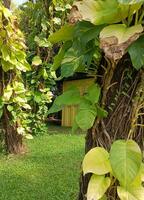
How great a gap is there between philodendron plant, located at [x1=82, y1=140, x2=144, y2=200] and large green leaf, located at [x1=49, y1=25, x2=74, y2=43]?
40cm

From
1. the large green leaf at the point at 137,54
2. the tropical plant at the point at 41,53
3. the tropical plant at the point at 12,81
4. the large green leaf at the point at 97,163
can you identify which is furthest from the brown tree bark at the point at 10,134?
the large green leaf at the point at 137,54

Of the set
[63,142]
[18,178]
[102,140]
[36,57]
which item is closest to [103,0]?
[102,140]

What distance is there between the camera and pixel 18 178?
3.95 meters

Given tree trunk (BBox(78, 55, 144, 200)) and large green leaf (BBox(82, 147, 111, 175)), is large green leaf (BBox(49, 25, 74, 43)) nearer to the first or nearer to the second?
tree trunk (BBox(78, 55, 144, 200))

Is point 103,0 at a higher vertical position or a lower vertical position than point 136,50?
higher

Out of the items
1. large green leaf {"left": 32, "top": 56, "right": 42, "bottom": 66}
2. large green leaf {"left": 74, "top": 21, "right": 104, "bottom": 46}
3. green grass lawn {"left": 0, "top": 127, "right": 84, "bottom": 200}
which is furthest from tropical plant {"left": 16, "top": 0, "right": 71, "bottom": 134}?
large green leaf {"left": 74, "top": 21, "right": 104, "bottom": 46}

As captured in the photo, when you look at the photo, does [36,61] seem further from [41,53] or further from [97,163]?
[97,163]

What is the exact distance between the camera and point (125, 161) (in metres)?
1.17

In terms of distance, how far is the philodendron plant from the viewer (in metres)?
1.17

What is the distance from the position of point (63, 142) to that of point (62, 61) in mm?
4953

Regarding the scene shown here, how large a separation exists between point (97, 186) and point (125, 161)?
144 millimetres

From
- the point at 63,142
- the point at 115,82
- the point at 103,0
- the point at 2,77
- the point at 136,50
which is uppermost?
the point at 103,0

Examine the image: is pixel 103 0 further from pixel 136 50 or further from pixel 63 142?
pixel 63 142

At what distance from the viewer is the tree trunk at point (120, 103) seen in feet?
4.23
